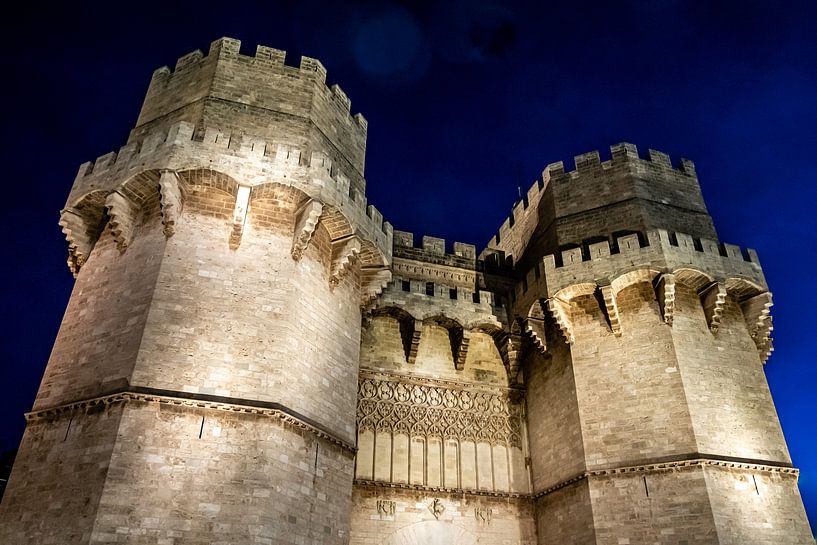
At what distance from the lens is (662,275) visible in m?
13.4

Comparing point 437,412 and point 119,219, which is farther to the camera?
point 437,412

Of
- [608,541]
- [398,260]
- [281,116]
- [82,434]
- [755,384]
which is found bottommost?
[608,541]

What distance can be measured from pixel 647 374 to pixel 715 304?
7.56 feet

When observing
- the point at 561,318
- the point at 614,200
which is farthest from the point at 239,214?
the point at 614,200

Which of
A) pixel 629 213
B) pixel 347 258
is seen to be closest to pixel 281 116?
pixel 347 258

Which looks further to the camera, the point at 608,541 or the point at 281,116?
the point at 281,116

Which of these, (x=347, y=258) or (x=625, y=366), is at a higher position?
(x=347, y=258)

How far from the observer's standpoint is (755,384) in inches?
517

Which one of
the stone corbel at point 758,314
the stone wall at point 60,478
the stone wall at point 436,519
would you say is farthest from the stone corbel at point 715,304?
the stone wall at point 60,478

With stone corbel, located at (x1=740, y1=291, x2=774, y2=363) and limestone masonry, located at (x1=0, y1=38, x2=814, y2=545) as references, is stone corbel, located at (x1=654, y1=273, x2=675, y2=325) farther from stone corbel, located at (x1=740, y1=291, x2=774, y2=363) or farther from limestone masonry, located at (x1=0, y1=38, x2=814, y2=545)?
stone corbel, located at (x1=740, y1=291, x2=774, y2=363)

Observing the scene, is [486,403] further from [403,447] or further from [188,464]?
[188,464]

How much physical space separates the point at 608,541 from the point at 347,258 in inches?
302

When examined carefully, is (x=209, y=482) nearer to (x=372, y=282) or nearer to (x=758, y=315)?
(x=372, y=282)

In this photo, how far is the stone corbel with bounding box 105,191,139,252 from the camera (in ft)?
39.1
